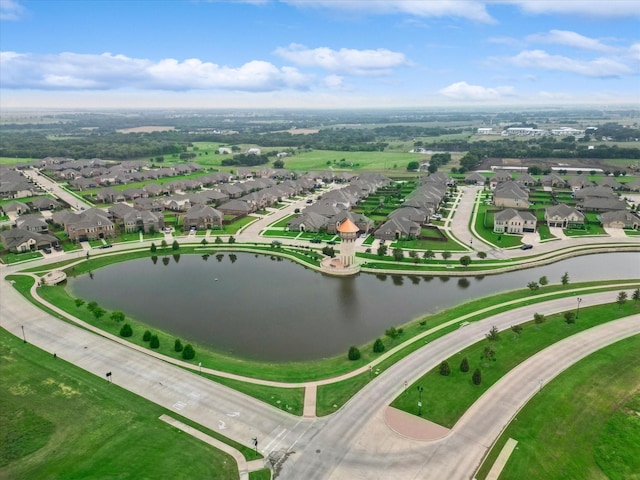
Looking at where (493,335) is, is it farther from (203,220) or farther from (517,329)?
(203,220)

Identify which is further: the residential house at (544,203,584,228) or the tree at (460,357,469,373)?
the residential house at (544,203,584,228)

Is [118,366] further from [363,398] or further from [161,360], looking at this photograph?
[363,398]

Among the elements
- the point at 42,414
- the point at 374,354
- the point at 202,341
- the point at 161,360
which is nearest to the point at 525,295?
the point at 374,354

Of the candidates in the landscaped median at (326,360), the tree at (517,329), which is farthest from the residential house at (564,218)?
the tree at (517,329)

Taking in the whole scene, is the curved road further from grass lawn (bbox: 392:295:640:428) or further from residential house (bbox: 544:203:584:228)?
residential house (bbox: 544:203:584:228)

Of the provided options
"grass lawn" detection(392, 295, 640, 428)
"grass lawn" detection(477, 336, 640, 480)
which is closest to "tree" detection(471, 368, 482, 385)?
"grass lawn" detection(392, 295, 640, 428)

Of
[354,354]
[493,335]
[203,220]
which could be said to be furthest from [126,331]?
[203,220]
